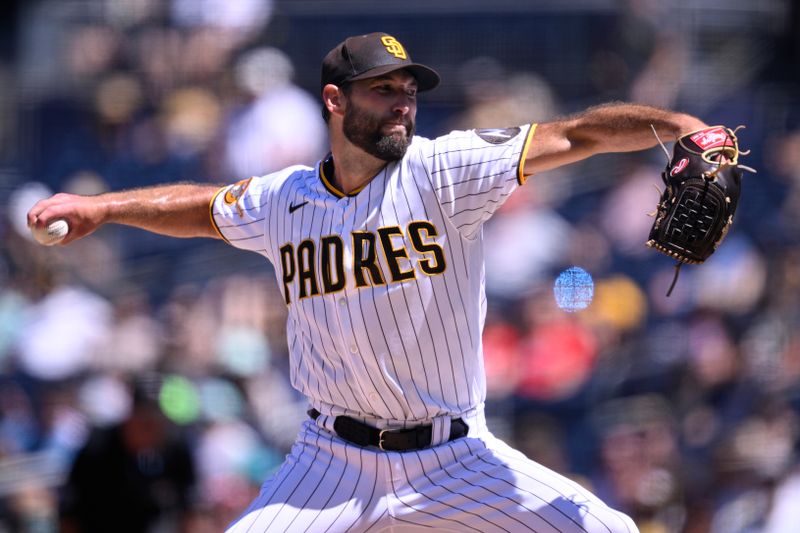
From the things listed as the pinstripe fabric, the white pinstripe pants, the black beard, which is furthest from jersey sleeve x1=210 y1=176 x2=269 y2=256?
the white pinstripe pants

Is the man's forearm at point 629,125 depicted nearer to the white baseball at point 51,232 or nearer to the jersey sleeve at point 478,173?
the jersey sleeve at point 478,173

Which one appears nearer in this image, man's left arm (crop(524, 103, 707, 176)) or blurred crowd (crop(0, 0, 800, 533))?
man's left arm (crop(524, 103, 707, 176))

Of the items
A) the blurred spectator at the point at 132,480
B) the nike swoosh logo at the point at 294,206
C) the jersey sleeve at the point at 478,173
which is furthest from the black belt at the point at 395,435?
the blurred spectator at the point at 132,480

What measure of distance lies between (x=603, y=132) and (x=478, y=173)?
41 centimetres

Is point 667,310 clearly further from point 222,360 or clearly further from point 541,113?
point 222,360

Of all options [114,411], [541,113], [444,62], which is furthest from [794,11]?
[114,411]

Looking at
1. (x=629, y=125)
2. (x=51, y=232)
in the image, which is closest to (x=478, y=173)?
(x=629, y=125)

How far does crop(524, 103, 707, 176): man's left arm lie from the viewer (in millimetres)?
3250

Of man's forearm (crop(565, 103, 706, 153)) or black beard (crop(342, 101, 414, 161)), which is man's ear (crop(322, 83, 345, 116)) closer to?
black beard (crop(342, 101, 414, 161))

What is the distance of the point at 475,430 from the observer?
357cm

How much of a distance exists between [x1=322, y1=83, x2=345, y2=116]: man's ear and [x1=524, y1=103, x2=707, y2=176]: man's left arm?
2.33 ft

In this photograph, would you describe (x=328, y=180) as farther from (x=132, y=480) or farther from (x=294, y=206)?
(x=132, y=480)

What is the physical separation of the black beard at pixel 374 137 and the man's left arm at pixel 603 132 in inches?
16.8

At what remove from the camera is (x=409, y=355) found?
3.49 metres
